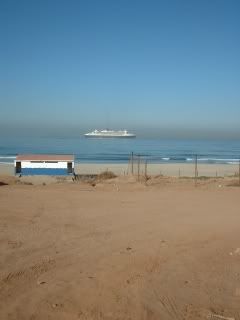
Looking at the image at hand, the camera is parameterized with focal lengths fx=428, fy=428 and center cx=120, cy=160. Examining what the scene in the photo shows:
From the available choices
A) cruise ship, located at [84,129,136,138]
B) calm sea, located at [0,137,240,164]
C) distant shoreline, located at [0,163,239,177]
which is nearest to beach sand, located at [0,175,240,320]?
distant shoreline, located at [0,163,239,177]

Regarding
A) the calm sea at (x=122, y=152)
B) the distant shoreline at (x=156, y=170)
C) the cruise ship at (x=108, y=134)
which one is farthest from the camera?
the cruise ship at (x=108, y=134)

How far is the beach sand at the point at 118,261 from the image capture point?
450 centimetres

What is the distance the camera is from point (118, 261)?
6.09 meters

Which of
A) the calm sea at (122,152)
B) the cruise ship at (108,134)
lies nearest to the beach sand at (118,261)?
the calm sea at (122,152)

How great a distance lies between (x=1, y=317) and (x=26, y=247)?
2602 mm

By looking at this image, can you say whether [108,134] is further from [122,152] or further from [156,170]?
[156,170]

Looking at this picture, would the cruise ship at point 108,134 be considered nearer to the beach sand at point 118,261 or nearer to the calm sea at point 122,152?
the calm sea at point 122,152

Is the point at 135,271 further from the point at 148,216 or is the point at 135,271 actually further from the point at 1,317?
the point at 148,216

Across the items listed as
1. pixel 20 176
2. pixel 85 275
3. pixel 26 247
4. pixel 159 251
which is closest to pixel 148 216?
pixel 159 251

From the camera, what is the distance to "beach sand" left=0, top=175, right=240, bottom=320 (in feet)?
14.8

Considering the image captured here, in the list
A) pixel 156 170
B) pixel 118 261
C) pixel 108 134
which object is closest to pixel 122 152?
pixel 156 170

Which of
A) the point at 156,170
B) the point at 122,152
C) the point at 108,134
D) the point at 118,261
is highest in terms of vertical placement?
the point at 108,134

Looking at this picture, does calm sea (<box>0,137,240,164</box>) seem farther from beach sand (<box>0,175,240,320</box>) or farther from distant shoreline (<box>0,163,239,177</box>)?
beach sand (<box>0,175,240,320</box>)

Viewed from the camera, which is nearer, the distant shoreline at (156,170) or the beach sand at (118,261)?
the beach sand at (118,261)
